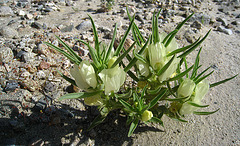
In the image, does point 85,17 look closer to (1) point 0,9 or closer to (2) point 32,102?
(1) point 0,9

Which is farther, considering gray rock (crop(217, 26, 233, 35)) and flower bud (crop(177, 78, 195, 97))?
gray rock (crop(217, 26, 233, 35))

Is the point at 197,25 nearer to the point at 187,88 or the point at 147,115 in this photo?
the point at 187,88

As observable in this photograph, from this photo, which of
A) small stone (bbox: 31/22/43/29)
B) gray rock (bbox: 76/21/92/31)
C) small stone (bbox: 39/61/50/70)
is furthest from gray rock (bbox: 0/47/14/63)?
gray rock (bbox: 76/21/92/31)

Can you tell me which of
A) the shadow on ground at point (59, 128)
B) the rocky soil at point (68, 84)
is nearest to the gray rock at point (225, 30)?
the rocky soil at point (68, 84)

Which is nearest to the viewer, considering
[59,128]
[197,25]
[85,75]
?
[85,75]

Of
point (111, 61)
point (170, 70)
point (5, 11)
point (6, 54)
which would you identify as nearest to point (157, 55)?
point (170, 70)

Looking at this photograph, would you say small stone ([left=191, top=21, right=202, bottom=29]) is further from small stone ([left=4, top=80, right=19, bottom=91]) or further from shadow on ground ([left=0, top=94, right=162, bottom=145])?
small stone ([left=4, top=80, right=19, bottom=91])

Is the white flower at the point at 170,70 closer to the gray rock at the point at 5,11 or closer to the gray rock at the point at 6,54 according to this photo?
the gray rock at the point at 6,54
